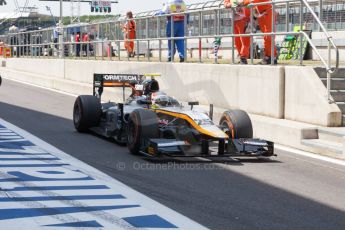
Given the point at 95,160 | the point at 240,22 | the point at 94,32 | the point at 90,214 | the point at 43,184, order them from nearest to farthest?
1. the point at 90,214
2. the point at 43,184
3. the point at 95,160
4. the point at 240,22
5. the point at 94,32

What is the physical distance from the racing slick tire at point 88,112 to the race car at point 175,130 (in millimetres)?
718

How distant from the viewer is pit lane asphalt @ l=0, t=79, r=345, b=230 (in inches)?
246

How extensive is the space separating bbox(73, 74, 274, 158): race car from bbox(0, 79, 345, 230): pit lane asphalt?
0.18 meters

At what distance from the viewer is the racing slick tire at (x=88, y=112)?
1213cm

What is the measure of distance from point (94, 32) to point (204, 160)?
1628 cm

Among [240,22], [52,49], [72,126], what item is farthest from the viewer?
[52,49]

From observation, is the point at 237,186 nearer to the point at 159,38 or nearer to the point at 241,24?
the point at 241,24

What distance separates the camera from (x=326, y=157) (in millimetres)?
9961

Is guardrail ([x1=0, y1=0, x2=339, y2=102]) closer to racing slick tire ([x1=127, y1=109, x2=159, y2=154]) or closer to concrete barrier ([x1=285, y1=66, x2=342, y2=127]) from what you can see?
concrete barrier ([x1=285, y1=66, x2=342, y2=127])

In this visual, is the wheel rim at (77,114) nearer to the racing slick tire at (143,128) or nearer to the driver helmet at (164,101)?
the driver helmet at (164,101)

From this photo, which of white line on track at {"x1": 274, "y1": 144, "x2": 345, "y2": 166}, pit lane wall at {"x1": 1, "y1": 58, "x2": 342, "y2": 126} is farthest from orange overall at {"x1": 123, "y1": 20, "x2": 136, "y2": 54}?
white line on track at {"x1": 274, "y1": 144, "x2": 345, "y2": 166}

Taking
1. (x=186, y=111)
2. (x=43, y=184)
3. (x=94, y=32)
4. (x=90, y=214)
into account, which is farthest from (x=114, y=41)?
(x=90, y=214)

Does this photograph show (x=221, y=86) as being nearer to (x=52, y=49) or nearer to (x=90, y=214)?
(x=90, y=214)

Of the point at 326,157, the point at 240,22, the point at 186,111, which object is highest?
the point at 240,22
